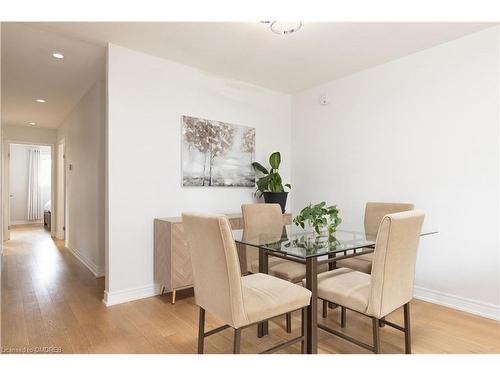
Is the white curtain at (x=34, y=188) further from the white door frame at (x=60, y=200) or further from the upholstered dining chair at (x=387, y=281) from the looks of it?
the upholstered dining chair at (x=387, y=281)

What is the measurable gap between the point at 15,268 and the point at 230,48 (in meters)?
4.04

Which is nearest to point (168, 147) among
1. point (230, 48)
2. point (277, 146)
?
point (230, 48)

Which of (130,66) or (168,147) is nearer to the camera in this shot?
(130,66)

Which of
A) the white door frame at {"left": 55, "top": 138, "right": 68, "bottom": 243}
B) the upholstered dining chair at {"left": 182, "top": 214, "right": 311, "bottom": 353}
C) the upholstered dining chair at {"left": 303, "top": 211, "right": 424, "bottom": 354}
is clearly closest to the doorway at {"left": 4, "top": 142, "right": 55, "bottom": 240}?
the white door frame at {"left": 55, "top": 138, "right": 68, "bottom": 243}

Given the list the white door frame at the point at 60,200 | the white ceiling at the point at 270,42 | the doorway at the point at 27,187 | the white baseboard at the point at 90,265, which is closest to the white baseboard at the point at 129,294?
the white baseboard at the point at 90,265

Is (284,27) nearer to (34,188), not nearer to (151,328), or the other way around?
(151,328)

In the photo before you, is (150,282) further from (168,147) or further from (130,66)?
(130,66)

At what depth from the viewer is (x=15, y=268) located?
413cm

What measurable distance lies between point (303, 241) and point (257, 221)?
0.69 meters

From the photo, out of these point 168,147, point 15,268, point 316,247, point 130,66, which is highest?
point 130,66

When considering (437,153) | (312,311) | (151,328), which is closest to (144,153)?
(151,328)

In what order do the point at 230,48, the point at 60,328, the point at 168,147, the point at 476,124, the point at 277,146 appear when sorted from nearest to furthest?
the point at 60,328 → the point at 476,124 → the point at 230,48 → the point at 168,147 → the point at 277,146

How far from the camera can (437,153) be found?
2.97 meters

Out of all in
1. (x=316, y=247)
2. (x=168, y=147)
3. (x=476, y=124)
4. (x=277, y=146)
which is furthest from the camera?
(x=277, y=146)
